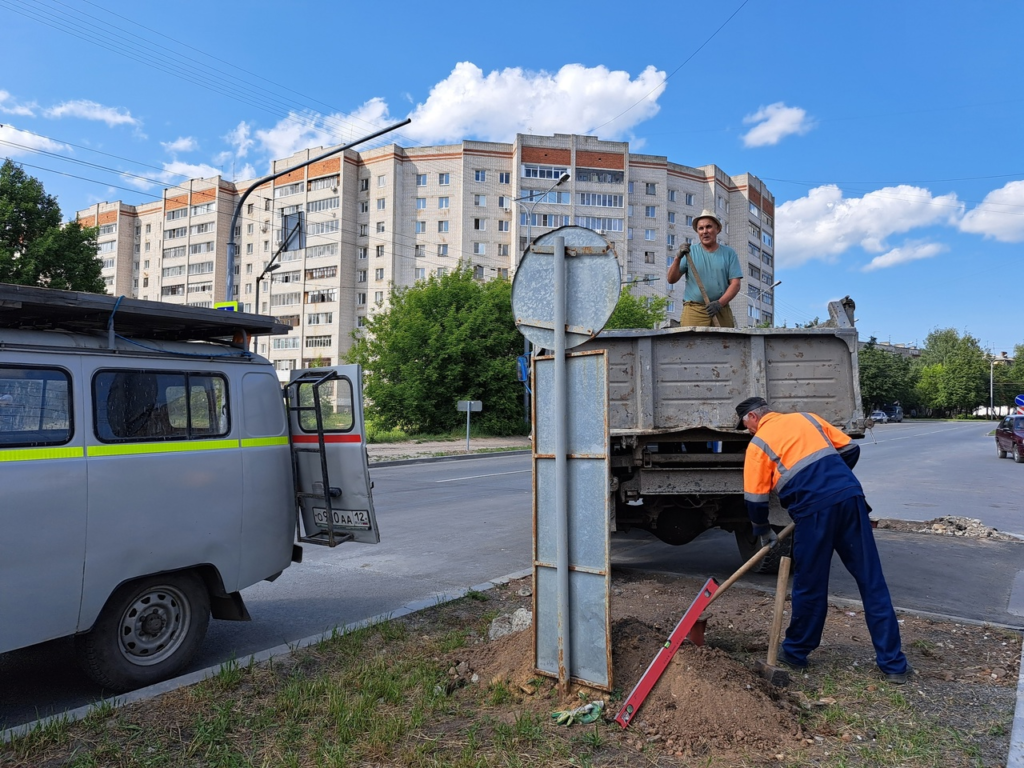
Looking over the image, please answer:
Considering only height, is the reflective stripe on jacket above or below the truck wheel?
above

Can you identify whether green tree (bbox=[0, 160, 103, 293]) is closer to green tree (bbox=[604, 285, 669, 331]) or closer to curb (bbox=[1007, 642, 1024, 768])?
green tree (bbox=[604, 285, 669, 331])

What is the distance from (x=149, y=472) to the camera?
4.20 meters

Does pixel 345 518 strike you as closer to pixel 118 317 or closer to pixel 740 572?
pixel 118 317

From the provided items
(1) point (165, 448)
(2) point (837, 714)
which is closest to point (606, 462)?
(2) point (837, 714)

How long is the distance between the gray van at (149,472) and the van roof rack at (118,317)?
0.01m

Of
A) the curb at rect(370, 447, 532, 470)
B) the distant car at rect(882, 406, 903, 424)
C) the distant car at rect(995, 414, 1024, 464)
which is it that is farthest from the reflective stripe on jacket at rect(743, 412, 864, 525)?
the distant car at rect(882, 406, 903, 424)

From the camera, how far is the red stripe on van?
5.19 m

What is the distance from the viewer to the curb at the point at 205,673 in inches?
139

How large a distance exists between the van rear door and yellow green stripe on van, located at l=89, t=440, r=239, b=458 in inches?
25.4

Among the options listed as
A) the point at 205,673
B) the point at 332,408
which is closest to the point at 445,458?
the point at 332,408

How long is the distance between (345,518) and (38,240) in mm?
32293

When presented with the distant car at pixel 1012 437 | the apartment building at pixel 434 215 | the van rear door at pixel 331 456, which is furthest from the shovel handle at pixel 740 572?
the apartment building at pixel 434 215

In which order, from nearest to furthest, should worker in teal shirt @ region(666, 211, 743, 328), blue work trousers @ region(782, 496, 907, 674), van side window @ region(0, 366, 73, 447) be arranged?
van side window @ region(0, 366, 73, 447)
blue work trousers @ region(782, 496, 907, 674)
worker in teal shirt @ region(666, 211, 743, 328)

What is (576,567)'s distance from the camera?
3.81 metres
